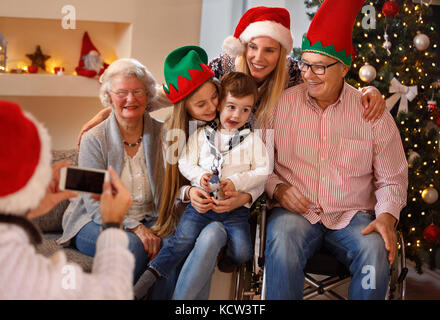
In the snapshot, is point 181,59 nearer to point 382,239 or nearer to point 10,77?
point 382,239

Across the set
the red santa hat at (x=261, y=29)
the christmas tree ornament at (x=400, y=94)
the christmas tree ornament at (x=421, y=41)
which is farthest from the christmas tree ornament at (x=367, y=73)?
the red santa hat at (x=261, y=29)

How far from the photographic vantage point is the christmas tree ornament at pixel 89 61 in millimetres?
3483

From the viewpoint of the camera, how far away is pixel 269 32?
2438 mm

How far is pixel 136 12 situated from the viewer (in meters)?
3.48

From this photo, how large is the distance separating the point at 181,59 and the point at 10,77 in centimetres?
160

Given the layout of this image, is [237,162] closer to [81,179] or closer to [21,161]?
[81,179]

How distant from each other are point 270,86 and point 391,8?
1291 millimetres

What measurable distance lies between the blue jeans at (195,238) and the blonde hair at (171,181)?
92 millimetres

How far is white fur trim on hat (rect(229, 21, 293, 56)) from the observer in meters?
2.44

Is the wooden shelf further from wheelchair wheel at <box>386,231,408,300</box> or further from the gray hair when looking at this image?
wheelchair wheel at <box>386,231,408,300</box>

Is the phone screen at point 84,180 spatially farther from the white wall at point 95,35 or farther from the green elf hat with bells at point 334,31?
the white wall at point 95,35

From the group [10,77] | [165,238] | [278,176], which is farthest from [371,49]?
[10,77]

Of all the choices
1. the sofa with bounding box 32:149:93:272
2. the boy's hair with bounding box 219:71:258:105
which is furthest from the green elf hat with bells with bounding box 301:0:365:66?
the sofa with bounding box 32:149:93:272

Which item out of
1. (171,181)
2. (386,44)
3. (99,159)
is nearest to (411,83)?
(386,44)
